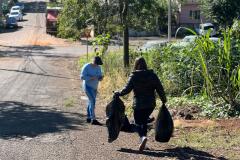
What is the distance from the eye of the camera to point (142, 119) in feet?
30.8

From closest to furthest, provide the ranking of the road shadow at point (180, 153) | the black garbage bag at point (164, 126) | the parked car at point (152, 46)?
1. the road shadow at point (180, 153)
2. the black garbage bag at point (164, 126)
3. the parked car at point (152, 46)

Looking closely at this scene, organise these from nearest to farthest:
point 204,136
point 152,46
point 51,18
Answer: point 204,136 < point 152,46 < point 51,18

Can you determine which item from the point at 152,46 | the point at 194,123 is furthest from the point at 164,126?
the point at 152,46

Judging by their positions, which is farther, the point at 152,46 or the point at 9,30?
the point at 9,30

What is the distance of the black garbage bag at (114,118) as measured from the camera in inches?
368

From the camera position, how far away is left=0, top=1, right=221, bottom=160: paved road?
8.93 meters

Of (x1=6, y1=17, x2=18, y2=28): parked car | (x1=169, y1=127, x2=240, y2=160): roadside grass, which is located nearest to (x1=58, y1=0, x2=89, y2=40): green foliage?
(x1=169, y1=127, x2=240, y2=160): roadside grass

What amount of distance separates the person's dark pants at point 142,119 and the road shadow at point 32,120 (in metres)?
2.32

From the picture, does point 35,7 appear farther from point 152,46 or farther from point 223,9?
point 152,46

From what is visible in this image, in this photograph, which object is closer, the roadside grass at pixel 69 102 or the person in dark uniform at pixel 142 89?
the person in dark uniform at pixel 142 89

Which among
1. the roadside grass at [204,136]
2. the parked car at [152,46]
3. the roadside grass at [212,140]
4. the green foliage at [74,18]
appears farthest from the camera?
the green foliage at [74,18]

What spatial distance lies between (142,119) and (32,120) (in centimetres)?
396

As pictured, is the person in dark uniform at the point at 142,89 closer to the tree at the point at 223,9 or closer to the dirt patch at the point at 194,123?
the dirt patch at the point at 194,123

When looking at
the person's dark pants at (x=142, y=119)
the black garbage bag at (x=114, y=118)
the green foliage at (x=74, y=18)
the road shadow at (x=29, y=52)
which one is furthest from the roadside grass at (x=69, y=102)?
the road shadow at (x=29, y=52)
